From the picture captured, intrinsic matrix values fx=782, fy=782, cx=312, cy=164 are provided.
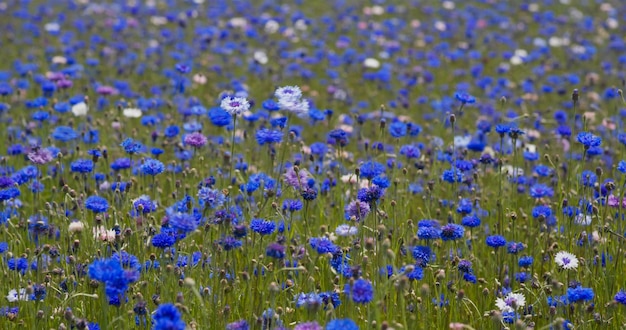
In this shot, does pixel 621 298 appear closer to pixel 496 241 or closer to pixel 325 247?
pixel 496 241

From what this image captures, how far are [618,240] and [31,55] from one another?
6.34 meters

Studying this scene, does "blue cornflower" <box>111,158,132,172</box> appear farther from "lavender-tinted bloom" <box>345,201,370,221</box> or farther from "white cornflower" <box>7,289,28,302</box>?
"lavender-tinted bloom" <box>345,201,370,221</box>

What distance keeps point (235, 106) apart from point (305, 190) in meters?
0.45

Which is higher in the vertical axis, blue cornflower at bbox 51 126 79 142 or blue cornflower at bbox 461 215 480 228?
blue cornflower at bbox 461 215 480 228

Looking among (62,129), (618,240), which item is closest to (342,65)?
(62,129)

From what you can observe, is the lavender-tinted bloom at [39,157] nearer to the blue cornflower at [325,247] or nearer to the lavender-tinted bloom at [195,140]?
the lavender-tinted bloom at [195,140]

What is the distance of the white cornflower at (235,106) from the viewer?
10.4 ft

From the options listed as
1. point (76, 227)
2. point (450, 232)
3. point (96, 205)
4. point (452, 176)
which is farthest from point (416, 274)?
point (76, 227)

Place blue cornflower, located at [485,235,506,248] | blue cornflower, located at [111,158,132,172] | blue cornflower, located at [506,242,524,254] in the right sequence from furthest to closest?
1. blue cornflower, located at [111,158,132,172]
2. blue cornflower, located at [506,242,524,254]
3. blue cornflower, located at [485,235,506,248]

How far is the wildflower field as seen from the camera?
2.90 metres

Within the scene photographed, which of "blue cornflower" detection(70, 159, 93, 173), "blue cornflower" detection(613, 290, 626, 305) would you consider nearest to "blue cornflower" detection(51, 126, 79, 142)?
"blue cornflower" detection(70, 159, 93, 173)

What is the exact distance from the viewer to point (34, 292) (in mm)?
2859

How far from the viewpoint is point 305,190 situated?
10.6 ft

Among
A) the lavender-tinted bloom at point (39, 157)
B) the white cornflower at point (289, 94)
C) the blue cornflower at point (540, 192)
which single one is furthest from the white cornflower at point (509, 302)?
the lavender-tinted bloom at point (39, 157)
